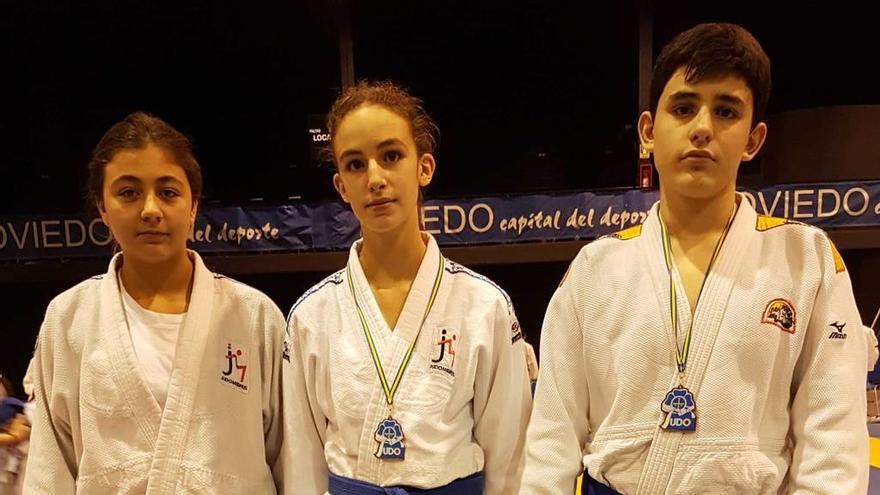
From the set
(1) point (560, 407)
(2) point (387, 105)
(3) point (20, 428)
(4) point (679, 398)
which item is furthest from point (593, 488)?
(3) point (20, 428)

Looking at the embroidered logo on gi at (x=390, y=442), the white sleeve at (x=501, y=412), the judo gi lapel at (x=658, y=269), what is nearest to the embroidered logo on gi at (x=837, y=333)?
the judo gi lapel at (x=658, y=269)

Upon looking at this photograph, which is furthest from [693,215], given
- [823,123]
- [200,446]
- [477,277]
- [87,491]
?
[823,123]

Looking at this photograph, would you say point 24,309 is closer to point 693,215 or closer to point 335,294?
point 335,294

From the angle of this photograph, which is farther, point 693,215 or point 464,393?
point 464,393

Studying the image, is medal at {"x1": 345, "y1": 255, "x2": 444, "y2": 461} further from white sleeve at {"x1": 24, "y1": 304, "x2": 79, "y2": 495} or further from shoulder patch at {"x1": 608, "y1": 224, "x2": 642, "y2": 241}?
white sleeve at {"x1": 24, "y1": 304, "x2": 79, "y2": 495}

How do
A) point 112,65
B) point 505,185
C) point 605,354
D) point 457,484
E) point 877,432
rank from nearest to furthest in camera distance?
point 605,354 → point 457,484 → point 877,432 → point 112,65 → point 505,185

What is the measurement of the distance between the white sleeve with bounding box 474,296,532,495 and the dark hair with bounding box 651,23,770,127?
0.76 meters

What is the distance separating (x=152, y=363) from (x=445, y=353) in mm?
791

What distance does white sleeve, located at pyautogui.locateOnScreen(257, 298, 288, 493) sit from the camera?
167 cm

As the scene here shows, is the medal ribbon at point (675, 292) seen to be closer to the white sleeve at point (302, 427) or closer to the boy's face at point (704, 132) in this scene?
the boy's face at point (704, 132)

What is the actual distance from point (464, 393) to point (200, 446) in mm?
721

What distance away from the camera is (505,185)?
1155 centimetres

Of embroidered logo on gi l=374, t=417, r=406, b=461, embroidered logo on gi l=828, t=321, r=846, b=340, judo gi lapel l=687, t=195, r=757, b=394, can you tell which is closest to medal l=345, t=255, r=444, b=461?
embroidered logo on gi l=374, t=417, r=406, b=461

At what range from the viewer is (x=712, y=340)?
1261 mm
